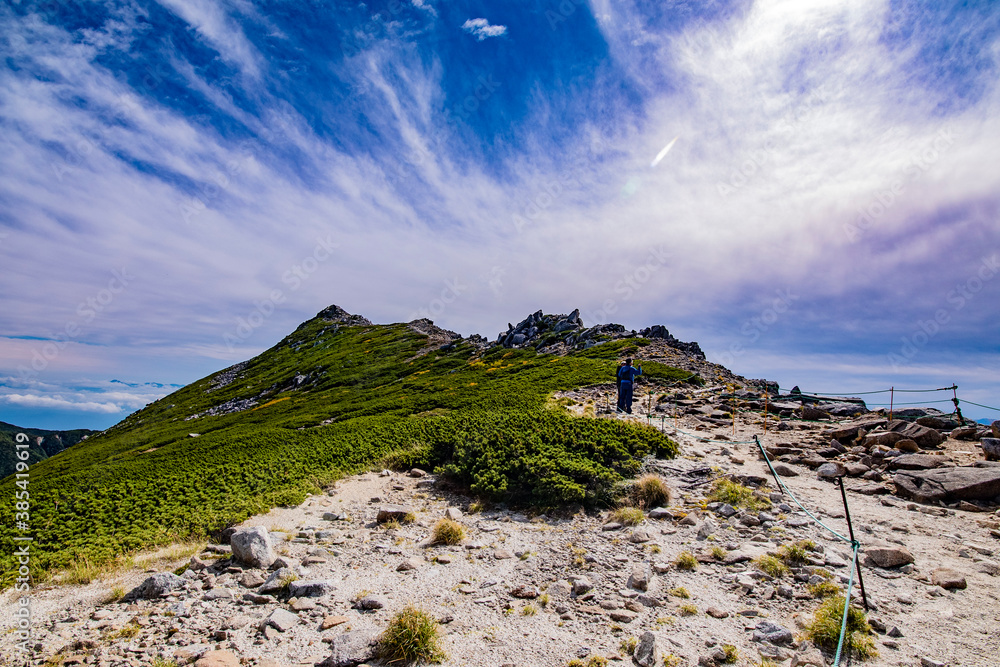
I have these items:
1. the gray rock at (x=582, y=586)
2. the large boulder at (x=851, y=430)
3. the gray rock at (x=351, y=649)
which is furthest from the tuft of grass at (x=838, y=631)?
the large boulder at (x=851, y=430)

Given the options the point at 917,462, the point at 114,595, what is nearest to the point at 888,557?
the point at 917,462

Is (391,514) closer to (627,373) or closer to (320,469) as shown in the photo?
(320,469)

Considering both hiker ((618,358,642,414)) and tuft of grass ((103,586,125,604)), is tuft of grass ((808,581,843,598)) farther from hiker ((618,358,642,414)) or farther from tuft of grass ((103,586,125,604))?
hiker ((618,358,642,414))

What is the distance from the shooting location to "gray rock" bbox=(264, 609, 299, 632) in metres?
5.90

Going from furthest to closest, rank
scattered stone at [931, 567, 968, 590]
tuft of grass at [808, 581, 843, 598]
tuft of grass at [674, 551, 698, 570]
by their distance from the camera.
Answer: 1. tuft of grass at [674, 551, 698, 570]
2. scattered stone at [931, 567, 968, 590]
3. tuft of grass at [808, 581, 843, 598]

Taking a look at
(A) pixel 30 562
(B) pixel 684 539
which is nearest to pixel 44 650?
(A) pixel 30 562

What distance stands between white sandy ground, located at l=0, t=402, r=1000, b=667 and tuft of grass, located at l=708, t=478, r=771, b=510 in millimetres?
793

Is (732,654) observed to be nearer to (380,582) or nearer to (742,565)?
(742,565)

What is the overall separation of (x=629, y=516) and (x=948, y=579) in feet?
16.0

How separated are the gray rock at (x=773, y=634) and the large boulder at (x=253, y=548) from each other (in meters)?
7.62

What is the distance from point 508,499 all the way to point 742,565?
5429mm

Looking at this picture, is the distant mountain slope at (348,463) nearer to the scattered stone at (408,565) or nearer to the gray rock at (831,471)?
the scattered stone at (408,565)

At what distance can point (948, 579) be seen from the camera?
656 cm

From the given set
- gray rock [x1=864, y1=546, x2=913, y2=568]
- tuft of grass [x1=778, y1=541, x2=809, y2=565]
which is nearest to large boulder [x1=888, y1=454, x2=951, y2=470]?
gray rock [x1=864, y1=546, x2=913, y2=568]
